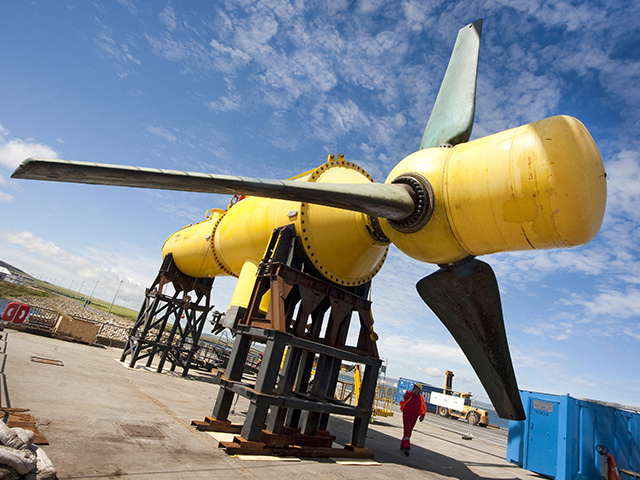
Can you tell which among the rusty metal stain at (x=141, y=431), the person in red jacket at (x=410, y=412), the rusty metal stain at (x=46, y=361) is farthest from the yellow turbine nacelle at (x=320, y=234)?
the rusty metal stain at (x=46, y=361)

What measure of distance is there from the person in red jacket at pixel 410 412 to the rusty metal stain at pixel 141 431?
5.50 m

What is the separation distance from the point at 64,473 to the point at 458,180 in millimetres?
4939

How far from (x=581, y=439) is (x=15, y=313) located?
14.9m

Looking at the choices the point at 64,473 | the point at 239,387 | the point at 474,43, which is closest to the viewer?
the point at 64,473

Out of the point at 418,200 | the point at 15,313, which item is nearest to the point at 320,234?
the point at 418,200

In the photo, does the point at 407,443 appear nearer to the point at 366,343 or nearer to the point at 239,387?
the point at 366,343

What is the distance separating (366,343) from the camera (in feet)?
22.6

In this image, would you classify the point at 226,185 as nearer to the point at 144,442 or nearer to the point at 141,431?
the point at 144,442

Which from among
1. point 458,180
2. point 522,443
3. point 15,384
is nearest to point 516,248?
point 458,180

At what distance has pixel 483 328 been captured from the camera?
4.59 metres

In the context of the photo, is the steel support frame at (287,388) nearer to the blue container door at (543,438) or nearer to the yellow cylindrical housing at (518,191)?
the yellow cylindrical housing at (518,191)

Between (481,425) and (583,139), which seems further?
(481,425)

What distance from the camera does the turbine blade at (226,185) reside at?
3.04m

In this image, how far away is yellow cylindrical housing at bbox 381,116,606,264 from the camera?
3318 millimetres
